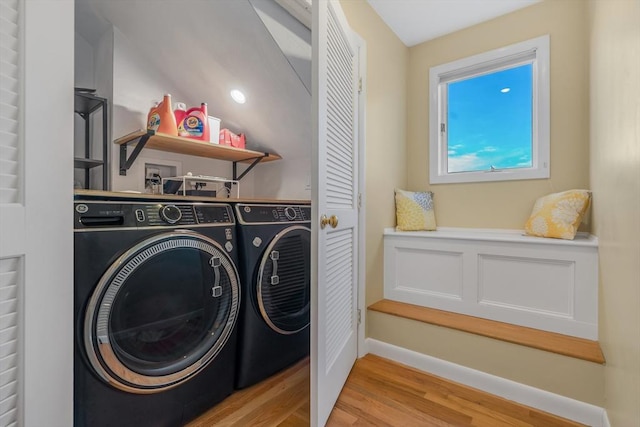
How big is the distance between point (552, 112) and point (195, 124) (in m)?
2.44

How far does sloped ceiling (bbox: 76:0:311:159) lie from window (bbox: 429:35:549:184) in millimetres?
1137

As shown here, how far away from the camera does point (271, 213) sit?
1609mm

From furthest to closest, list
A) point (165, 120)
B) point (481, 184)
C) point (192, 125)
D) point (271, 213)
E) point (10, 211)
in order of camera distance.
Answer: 1. point (481, 184)
2. point (192, 125)
3. point (165, 120)
4. point (271, 213)
5. point (10, 211)

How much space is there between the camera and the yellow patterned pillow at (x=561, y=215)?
1624 millimetres

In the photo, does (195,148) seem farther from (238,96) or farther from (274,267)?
(274,267)

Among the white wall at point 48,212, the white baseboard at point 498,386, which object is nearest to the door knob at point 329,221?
the white wall at point 48,212

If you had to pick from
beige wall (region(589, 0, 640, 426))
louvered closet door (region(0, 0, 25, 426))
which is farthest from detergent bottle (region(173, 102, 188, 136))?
beige wall (region(589, 0, 640, 426))

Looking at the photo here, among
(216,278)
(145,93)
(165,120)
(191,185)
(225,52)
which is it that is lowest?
(216,278)

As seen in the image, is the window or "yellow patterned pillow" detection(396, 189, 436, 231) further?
"yellow patterned pillow" detection(396, 189, 436, 231)

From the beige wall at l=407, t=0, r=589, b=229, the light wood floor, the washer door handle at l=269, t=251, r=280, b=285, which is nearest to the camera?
the light wood floor

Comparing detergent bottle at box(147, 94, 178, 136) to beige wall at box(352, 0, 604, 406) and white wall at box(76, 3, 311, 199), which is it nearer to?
white wall at box(76, 3, 311, 199)

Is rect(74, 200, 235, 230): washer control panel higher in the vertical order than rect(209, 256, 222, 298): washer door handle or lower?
higher

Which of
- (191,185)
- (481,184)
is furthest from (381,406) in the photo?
(191,185)

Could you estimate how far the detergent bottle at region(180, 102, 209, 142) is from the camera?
1.94m
